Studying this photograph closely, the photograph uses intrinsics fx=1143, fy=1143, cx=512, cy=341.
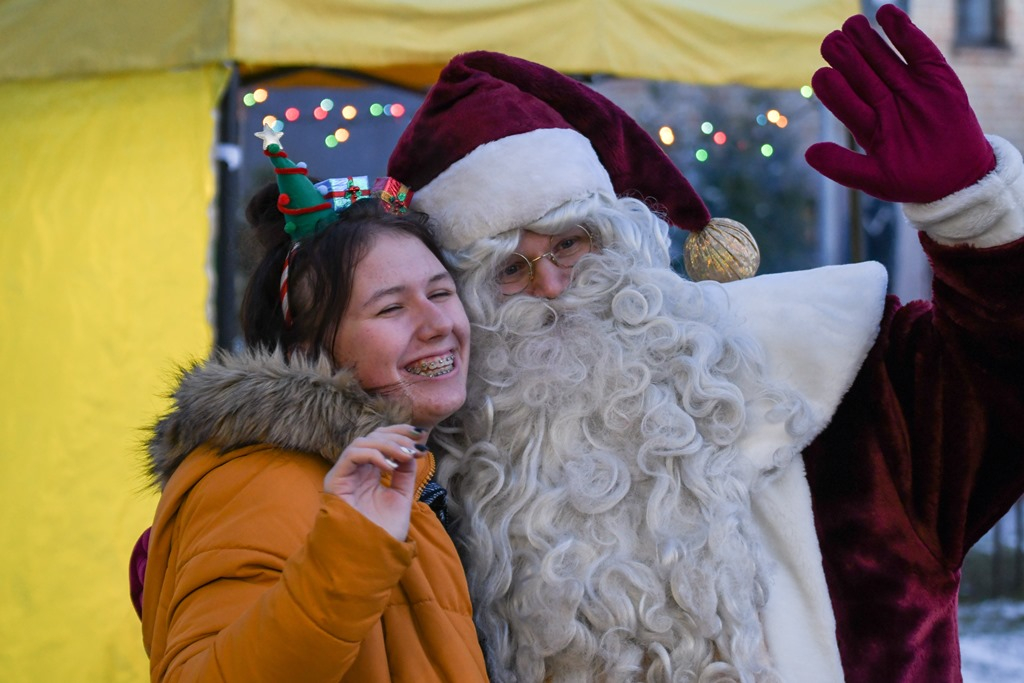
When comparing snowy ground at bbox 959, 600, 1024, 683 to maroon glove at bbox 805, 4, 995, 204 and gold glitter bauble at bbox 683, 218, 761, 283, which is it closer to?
gold glitter bauble at bbox 683, 218, 761, 283

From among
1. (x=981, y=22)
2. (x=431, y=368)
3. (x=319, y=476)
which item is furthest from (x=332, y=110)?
(x=981, y=22)

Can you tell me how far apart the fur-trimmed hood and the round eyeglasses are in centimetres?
57

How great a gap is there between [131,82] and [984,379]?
135 inches

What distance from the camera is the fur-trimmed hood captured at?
1890 mm

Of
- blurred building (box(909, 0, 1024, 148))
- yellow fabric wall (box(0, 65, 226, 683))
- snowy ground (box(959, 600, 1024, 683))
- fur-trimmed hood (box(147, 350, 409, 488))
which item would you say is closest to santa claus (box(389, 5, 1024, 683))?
fur-trimmed hood (box(147, 350, 409, 488))

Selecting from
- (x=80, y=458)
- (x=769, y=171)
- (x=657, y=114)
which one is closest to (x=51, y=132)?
(x=80, y=458)

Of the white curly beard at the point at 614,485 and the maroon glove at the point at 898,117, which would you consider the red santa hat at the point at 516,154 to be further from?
the maroon glove at the point at 898,117

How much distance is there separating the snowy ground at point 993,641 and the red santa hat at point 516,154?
13.1ft

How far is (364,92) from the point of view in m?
6.30

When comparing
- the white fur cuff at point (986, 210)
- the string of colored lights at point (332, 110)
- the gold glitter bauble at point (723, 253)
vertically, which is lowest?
the gold glitter bauble at point (723, 253)

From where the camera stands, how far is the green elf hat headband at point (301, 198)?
2.29m

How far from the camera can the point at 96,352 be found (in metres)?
4.31

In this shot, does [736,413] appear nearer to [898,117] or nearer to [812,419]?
[812,419]

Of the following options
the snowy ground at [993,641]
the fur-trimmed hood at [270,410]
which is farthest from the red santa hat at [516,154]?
the snowy ground at [993,641]
